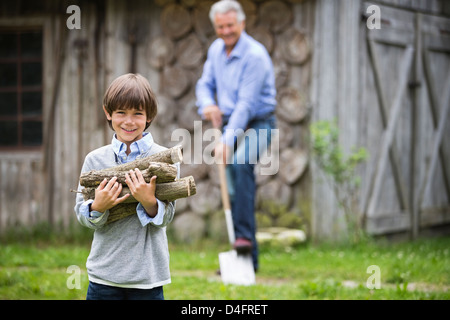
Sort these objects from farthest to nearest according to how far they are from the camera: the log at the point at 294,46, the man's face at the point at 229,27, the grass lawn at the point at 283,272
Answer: the log at the point at 294,46
the man's face at the point at 229,27
the grass lawn at the point at 283,272

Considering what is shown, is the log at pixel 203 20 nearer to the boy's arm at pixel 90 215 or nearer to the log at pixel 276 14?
the log at pixel 276 14

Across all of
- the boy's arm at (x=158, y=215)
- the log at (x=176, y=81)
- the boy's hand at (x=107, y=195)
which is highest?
the log at (x=176, y=81)

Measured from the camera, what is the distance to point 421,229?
7.02m

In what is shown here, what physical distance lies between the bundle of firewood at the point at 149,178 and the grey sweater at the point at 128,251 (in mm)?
44

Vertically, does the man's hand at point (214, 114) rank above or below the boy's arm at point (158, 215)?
above

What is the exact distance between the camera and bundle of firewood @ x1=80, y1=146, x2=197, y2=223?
2.29 meters

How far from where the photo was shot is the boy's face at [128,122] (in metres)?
2.40

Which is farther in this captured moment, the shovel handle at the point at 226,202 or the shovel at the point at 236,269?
the shovel handle at the point at 226,202

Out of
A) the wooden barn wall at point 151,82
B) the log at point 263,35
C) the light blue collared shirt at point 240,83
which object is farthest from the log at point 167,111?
the light blue collared shirt at point 240,83

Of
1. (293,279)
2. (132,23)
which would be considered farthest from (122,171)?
(132,23)

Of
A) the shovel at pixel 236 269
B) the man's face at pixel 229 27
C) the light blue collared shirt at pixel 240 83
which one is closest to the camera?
the shovel at pixel 236 269

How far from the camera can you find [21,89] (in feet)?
22.7

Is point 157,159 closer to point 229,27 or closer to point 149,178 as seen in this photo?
point 149,178

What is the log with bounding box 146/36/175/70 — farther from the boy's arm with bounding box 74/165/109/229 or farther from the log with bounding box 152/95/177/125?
the boy's arm with bounding box 74/165/109/229
